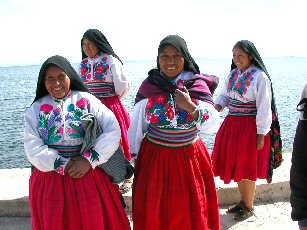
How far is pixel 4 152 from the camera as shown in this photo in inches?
500

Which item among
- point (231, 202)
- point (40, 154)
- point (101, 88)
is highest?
point (101, 88)

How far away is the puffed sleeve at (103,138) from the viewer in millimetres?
2734

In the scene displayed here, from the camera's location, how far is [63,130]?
2.76 m

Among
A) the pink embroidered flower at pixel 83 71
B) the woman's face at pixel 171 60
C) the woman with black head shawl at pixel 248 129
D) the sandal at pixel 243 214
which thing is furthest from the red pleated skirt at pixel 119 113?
the woman's face at pixel 171 60

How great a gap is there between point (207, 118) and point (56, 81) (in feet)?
3.76

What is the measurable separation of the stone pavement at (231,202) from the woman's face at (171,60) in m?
1.80

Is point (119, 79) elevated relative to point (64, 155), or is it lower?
elevated

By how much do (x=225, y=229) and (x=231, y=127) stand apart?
Answer: 3.38ft

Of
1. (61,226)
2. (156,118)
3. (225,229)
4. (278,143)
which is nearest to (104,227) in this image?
(61,226)

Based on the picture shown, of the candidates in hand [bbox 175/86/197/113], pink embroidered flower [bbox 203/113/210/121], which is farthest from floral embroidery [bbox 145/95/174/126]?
pink embroidered flower [bbox 203/113/210/121]

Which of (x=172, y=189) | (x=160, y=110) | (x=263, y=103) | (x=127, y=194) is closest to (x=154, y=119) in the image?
(x=160, y=110)

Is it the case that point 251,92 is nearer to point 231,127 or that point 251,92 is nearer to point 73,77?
point 231,127

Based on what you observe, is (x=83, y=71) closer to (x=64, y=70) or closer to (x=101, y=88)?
(x=101, y=88)

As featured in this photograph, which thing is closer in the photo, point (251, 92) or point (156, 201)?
point (156, 201)
